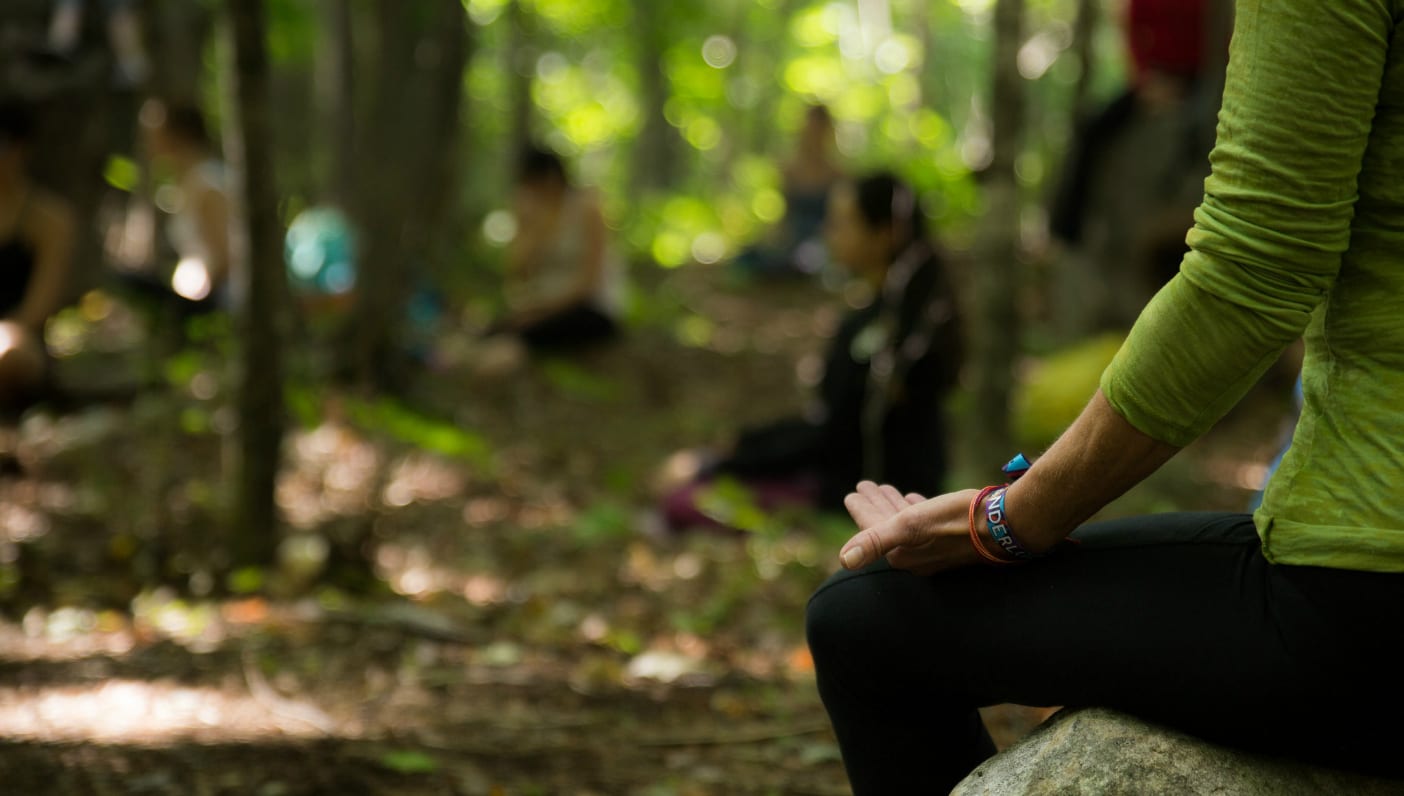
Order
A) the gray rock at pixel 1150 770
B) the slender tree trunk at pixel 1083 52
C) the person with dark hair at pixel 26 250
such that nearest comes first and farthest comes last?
the gray rock at pixel 1150 770 < the person with dark hair at pixel 26 250 < the slender tree trunk at pixel 1083 52

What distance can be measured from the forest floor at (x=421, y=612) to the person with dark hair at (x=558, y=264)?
835 millimetres

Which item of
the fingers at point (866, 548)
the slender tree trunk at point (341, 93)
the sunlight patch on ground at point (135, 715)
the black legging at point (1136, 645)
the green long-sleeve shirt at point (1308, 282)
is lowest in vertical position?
the sunlight patch on ground at point (135, 715)

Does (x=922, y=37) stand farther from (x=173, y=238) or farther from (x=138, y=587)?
(x=138, y=587)

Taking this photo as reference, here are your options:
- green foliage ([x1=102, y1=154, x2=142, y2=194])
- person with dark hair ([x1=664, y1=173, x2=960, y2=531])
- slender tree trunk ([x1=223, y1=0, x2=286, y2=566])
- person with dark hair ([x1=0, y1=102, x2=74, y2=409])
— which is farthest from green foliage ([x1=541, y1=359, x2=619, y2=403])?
slender tree trunk ([x1=223, y1=0, x2=286, y2=566])

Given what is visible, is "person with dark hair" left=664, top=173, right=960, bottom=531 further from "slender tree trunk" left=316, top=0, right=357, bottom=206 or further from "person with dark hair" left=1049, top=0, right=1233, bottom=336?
"slender tree trunk" left=316, top=0, right=357, bottom=206

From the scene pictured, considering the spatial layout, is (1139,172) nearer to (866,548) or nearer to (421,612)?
→ (421,612)

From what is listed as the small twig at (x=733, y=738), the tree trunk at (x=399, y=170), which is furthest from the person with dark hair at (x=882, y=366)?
the tree trunk at (x=399, y=170)

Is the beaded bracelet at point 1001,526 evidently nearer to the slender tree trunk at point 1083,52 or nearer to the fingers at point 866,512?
the fingers at point 866,512

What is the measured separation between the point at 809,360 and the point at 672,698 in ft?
22.4

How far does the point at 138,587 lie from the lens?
16.6ft

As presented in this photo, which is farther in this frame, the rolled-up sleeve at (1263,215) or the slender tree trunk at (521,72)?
the slender tree trunk at (521,72)

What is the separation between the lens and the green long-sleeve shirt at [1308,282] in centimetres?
155

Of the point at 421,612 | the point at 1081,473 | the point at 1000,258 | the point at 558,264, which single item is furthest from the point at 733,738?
the point at 558,264

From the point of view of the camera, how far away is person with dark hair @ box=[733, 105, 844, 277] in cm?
1330
